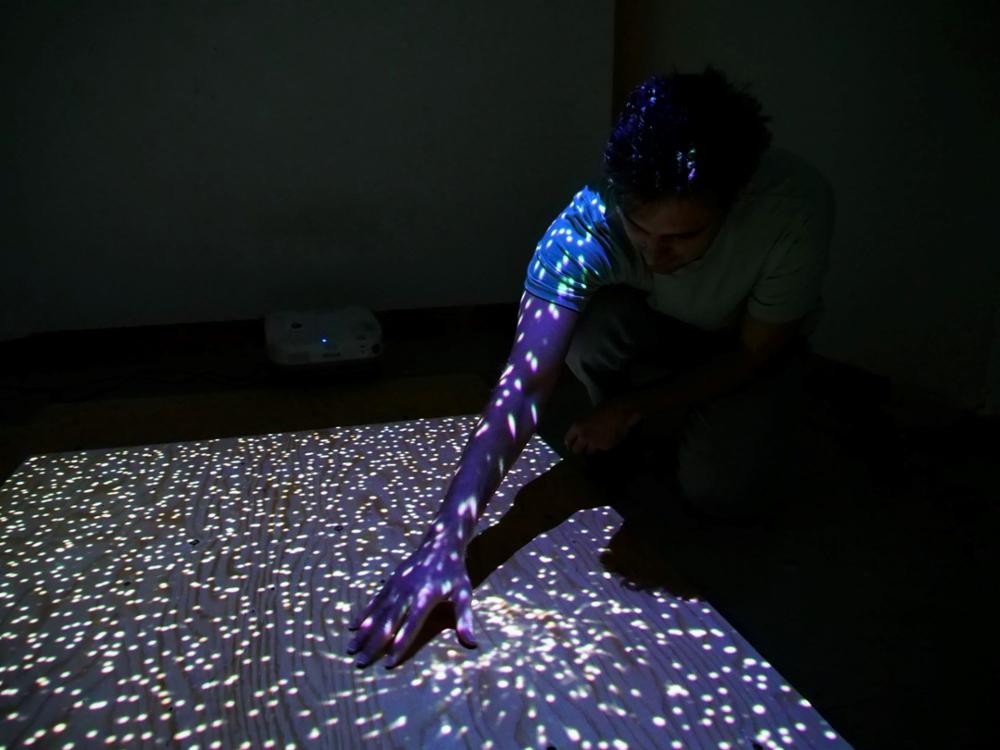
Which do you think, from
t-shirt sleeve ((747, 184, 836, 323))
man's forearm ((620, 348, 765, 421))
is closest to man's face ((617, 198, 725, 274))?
t-shirt sleeve ((747, 184, 836, 323))

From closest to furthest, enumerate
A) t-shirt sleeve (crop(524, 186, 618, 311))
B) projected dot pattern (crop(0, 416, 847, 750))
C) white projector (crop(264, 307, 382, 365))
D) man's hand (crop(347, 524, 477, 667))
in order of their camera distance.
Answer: projected dot pattern (crop(0, 416, 847, 750)), man's hand (crop(347, 524, 477, 667)), t-shirt sleeve (crop(524, 186, 618, 311)), white projector (crop(264, 307, 382, 365))

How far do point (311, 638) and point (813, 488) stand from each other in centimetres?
137

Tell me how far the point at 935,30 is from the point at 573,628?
194cm

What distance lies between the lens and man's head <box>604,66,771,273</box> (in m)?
1.00

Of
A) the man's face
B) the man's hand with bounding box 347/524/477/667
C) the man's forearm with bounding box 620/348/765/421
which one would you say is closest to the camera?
the man's hand with bounding box 347/524/477/667

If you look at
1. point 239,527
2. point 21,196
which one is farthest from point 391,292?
point 239,527

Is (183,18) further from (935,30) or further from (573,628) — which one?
(573,628)

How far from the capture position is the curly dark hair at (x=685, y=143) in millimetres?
1003

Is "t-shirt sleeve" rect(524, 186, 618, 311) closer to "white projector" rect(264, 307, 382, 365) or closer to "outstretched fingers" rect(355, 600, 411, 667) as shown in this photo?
"outstretched fingers" rect(355, 600, 411, 667)

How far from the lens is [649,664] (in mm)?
922

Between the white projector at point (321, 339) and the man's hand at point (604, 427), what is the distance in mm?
1201

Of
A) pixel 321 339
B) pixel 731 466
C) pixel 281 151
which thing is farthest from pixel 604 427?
pixel 281 151

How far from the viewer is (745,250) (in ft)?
4.28

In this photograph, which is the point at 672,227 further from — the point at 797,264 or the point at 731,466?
the point at 731,466
